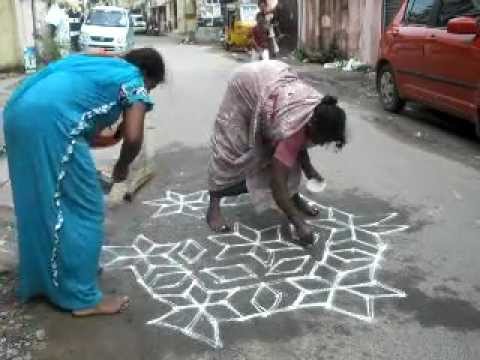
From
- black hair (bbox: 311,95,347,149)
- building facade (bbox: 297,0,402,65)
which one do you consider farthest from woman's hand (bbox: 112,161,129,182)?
building facade (bbox: 297,0,402,65)

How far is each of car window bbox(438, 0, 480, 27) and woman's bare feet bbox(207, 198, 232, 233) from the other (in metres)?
3.88

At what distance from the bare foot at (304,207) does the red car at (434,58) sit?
8.53ft

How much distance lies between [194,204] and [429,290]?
2097 mm

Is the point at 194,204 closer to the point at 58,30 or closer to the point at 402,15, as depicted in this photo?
the point at 402,15

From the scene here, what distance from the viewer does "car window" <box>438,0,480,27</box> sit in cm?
670

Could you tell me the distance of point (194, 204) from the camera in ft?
16.4

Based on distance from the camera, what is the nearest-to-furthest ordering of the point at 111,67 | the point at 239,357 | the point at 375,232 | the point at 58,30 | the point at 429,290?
the point at 239,357 < the point at 111,67 < the point at 429,290 < the point at 375,232 < the point at 58,30

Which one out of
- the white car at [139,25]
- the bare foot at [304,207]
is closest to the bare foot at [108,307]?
the bare foot at [304,207]

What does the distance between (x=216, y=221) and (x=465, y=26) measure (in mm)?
3482

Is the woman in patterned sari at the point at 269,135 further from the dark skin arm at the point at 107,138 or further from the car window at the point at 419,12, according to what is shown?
the car window at the point at 419,12

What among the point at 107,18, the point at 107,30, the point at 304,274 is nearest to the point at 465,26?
the point at 304,274

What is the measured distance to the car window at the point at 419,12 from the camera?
7.58m

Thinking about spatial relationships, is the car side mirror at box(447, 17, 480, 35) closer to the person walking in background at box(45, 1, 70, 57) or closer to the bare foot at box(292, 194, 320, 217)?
the bare foot at box(292, 194, 320, 217)

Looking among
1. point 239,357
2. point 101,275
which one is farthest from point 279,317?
point 101,275
